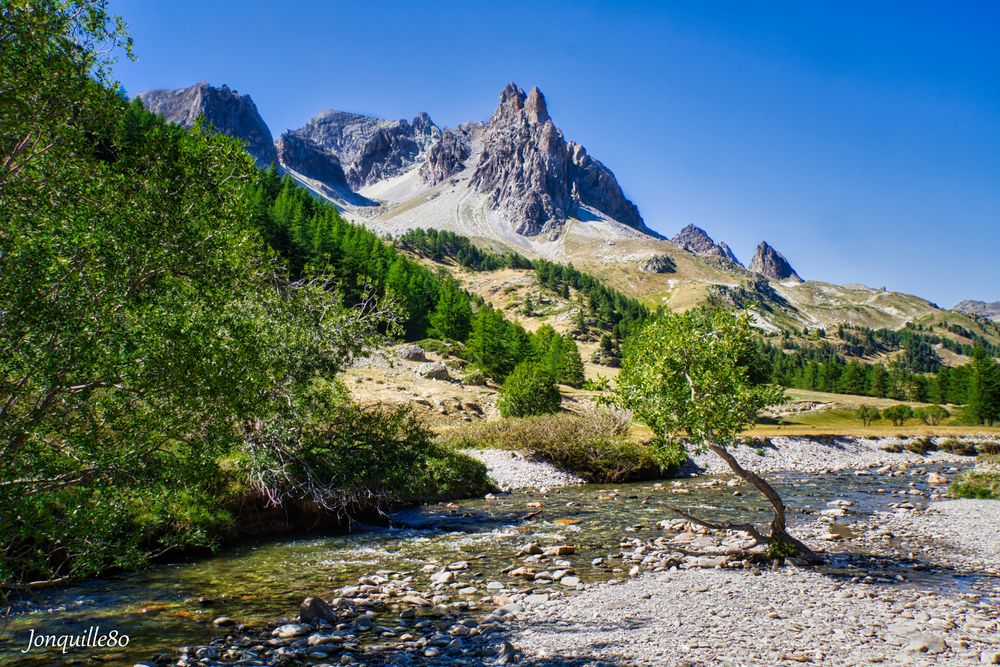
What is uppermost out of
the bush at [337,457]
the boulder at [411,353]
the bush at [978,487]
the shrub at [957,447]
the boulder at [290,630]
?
the boulder at [411,353]

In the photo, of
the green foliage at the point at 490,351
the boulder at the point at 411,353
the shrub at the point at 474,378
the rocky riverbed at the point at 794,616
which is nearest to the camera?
the rocky riverbed at the point at 794,616

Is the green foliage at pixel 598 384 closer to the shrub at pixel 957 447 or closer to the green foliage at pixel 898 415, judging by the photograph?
the shrub at pixel 957 447

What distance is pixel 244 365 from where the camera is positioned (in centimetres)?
1063

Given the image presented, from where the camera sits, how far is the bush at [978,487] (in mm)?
27484

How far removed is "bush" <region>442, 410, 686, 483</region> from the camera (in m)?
35.9

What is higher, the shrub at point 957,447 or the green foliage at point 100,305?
the green foliage at point 100,305

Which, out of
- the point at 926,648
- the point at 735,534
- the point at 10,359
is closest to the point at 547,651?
the point at 926,648

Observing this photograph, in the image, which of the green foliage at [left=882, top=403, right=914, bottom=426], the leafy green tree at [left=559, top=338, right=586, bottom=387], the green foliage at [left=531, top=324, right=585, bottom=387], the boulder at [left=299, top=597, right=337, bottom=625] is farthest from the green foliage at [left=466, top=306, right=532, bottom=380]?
the boulder at [left=299, top=597, right=337, bottom=625]

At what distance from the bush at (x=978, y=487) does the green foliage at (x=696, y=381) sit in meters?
20.8

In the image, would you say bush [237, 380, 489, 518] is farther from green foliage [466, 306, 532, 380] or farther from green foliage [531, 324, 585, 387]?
green foliage [531, 324, 585, 387]

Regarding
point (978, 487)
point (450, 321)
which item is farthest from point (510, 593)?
point (450, 321)

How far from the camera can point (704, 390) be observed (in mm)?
15648

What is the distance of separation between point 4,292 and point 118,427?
2.50 m

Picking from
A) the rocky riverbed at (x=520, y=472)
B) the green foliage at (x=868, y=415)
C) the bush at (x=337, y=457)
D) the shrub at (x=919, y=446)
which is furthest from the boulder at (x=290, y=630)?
the green foliage at (x=868, y=415)
